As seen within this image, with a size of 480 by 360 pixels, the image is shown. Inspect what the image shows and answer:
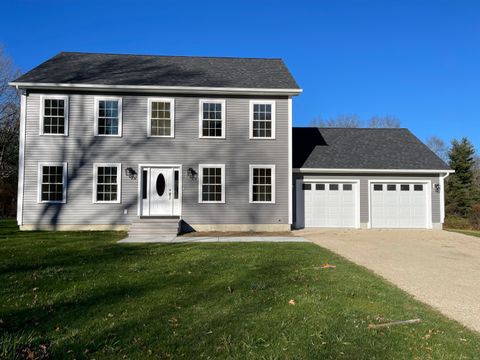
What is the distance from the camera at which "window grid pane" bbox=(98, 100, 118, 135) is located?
14.7 meters

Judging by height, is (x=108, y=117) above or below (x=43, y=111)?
below

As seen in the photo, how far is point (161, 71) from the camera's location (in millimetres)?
16125

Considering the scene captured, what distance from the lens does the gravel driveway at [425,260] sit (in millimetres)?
5539

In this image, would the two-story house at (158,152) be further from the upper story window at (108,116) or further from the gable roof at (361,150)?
the gable roof at (361,150)

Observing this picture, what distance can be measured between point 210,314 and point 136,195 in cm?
1091

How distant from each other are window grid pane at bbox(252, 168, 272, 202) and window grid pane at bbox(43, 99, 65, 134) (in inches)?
340

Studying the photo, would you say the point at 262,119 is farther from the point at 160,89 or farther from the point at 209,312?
the point at 209,312

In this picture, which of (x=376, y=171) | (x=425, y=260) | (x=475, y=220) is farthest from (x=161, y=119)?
(x=475, y=220)

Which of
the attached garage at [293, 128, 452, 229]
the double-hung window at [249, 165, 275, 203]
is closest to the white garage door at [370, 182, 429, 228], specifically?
the attached garage at [293, 128, 452, 229]

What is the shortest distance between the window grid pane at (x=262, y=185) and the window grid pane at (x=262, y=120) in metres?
1.61

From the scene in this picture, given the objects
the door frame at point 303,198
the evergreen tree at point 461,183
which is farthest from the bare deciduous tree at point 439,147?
the door frame at point 303,198

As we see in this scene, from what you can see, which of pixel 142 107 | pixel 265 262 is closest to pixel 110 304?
pixel 265 262

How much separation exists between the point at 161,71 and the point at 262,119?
551cm

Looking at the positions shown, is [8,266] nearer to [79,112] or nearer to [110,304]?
[110,304]
